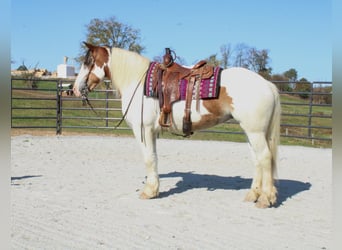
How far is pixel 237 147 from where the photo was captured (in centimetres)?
804

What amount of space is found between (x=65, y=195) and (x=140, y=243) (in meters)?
1.61

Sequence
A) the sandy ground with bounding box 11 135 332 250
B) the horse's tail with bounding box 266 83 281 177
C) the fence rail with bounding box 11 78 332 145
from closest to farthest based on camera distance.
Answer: the sandy ground with bounding box 11 135 332 250, the horse's tail with bounding box 266 83 281 177, the fence rail with bounding box 11 78 332 145

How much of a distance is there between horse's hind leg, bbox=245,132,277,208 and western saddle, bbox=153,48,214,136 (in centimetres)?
69

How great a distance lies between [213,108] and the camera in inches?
148

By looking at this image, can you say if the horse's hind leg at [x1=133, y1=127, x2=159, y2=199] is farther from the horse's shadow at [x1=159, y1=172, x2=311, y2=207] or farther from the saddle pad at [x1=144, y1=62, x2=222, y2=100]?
the saddle pad at [x1=144, y1=62, x2=222, y2=100]

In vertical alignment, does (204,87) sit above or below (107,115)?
above

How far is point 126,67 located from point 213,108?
3.61 feet

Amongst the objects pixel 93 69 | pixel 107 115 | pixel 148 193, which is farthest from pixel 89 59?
pixel 107 115

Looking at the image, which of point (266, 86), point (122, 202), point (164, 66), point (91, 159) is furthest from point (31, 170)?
point (266, 86)

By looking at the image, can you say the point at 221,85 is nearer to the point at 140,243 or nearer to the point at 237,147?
the point at 140,243

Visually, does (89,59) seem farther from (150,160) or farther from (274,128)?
(274,128)

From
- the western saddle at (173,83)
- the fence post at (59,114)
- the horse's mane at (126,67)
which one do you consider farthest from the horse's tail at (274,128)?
the fence post at (59,114)

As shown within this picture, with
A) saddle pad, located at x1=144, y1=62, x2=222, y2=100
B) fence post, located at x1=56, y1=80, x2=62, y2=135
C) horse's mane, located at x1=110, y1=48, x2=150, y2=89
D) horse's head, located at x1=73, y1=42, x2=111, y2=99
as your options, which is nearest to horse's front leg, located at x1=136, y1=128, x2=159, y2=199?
saddle pad, located at x1=144, y1=62, x2=222, y2=100

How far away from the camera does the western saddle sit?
3799 mm
